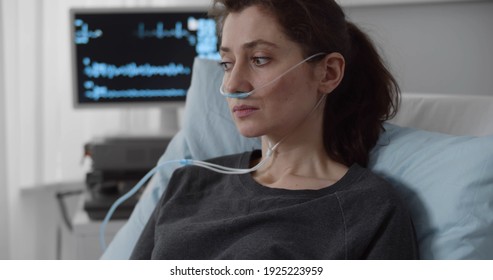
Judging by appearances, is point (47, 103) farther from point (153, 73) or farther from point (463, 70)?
point (463, 70)

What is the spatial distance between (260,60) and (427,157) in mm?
336

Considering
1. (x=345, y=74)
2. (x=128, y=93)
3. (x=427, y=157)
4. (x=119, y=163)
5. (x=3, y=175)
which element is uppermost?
(x=345, y=74)

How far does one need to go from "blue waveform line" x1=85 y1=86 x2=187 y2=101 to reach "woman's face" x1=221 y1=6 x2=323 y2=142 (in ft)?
3.69

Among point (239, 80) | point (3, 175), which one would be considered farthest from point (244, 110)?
point (3, 175)

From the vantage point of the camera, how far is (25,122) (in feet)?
8.41

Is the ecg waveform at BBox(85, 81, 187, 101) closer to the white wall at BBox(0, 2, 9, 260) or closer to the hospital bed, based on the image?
the white wall at BBox(0, 2, 9, 260)

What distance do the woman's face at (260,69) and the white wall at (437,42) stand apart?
1164 mm

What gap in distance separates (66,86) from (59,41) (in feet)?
0.57

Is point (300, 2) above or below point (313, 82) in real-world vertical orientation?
above

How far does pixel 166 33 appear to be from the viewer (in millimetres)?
2264

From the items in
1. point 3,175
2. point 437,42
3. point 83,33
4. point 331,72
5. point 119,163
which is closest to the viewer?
point 331,72

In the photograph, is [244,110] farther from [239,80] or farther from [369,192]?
[369,192]

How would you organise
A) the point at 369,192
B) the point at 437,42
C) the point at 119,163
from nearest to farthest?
the point at 369,192, the point at 119,163, the point at 437,42
